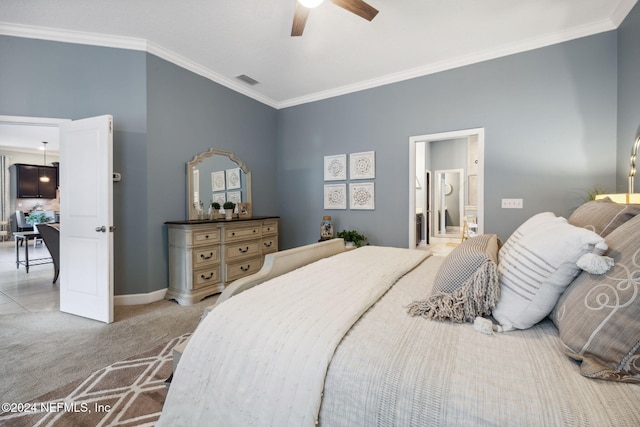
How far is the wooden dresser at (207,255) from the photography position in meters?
3.06

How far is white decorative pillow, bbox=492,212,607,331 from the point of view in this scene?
2.88 ft

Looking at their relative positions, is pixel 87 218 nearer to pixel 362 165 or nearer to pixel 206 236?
pixel 206 236

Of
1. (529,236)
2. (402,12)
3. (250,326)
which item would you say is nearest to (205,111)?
(402,12)

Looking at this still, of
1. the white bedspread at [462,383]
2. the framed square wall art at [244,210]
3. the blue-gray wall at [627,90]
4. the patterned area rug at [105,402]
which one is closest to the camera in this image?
the white bedspread at [462,383]

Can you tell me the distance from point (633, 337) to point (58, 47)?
4.64 m

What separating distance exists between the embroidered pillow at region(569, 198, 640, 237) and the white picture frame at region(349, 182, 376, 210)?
2.70 metres

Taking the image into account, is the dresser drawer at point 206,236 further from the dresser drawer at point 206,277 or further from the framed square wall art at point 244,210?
the framed square wall art at point 244,210

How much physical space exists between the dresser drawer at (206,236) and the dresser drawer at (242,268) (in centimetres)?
40

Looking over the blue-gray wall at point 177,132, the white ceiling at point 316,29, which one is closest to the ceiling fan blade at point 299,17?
the white ceiling at point 316,29

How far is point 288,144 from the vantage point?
4.75m

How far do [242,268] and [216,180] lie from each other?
1290 millimetres

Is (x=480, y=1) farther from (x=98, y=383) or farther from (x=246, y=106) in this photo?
(x=98, y=383)

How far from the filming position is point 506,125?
3143 mm

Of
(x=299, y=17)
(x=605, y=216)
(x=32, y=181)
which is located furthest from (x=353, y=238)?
(x=32, y=181)
